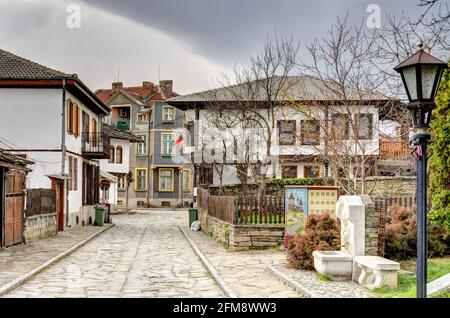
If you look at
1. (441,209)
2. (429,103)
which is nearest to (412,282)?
(441,209)

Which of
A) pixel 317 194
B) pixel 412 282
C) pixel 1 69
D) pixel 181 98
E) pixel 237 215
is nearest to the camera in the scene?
pixel 412 282

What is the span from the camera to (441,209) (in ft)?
36.6

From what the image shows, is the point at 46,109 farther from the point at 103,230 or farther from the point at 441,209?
the point at 441,209

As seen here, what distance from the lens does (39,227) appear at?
22094mm

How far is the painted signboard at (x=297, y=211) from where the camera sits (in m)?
16.6

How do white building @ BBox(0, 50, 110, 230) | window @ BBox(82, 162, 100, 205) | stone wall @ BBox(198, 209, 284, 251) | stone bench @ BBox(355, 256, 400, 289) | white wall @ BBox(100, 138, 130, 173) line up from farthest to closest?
white wall @ BBox(100, 138, 130, 173)
window @ BBox(82, 162, 100, 205)
white building @ BBox(0, 50, 110, 230)
stone wall @ BBox(198, 209, 284, 251)
stone bench @ BBox(355, 256, 400, 289)

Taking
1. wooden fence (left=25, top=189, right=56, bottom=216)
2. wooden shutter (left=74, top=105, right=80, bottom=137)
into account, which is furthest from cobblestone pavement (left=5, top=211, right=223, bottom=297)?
wooden shutter (left=74, top=105, right=80, bottom=137)

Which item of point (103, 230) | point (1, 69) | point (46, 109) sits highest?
point (1, 69)

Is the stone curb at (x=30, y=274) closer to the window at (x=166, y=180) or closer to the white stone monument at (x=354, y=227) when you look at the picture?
the white stone monument at (x=354, y=227)

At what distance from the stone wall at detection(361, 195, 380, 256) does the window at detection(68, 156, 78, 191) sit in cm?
1852

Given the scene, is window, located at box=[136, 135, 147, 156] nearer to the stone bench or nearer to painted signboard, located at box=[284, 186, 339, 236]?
painted signboard, located at box=[284, 186, 339, 236]

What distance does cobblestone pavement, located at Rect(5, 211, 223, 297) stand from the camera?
1114cm
